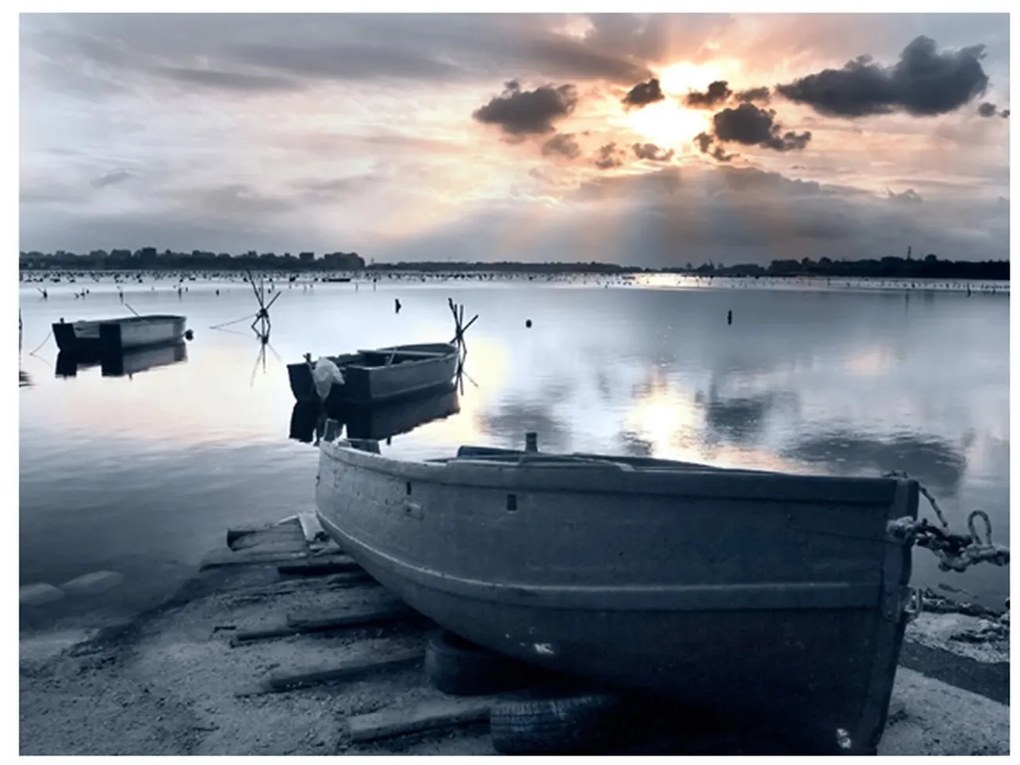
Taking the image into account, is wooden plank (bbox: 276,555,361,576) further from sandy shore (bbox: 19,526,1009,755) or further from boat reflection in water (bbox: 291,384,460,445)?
boat reflection in water (bbox: 291,384,460,445)

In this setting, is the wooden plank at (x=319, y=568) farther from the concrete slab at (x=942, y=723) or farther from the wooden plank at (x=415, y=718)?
the concrete slab at (x=942, y=723)

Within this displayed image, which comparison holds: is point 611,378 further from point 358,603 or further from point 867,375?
point 358,603

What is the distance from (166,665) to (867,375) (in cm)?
3002

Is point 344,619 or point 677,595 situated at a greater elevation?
point 677,595

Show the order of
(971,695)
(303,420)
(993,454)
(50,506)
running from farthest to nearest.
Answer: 1. (303,420)
2. (993,454)
3. (50,506)
4. (971,695)

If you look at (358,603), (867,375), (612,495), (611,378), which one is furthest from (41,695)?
(867,375)

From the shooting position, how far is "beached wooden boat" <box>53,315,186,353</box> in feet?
121

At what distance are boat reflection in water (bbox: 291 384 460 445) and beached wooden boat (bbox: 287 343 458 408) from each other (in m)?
0.30

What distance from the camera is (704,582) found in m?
6.14

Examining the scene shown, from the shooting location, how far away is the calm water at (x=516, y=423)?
1335 cm

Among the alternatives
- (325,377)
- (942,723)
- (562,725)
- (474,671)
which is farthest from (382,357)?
(942,723)

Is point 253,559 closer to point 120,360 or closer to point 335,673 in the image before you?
point 335,673

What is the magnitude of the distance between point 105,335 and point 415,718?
3513 cm

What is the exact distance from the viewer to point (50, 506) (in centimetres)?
1470
